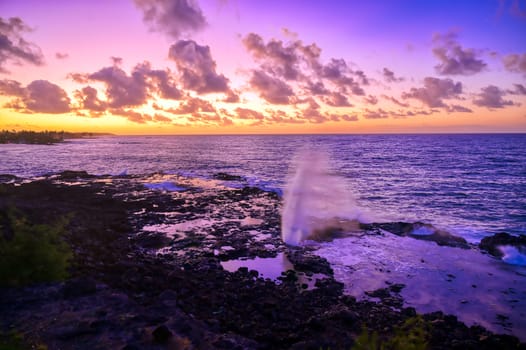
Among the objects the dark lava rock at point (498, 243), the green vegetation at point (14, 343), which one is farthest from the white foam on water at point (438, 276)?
the green vegetation at point (14, 343)

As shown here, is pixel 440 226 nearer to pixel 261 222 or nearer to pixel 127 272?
pixel 261 222

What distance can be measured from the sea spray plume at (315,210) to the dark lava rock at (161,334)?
12.1m

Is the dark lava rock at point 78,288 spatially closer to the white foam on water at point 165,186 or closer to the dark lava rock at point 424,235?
the dark lava rock at point 424,235

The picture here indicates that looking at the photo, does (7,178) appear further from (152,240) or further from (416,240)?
(416,240)

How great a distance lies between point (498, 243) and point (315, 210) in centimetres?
1377

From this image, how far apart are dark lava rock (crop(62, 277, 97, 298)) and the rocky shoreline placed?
0.10 ft

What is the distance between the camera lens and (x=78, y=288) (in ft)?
36.2

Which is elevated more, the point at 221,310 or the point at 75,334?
the point at 75,334

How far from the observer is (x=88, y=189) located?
36.2 metres

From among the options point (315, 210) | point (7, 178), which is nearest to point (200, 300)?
point (315, 210)

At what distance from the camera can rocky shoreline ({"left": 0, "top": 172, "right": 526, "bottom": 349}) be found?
9.00 m

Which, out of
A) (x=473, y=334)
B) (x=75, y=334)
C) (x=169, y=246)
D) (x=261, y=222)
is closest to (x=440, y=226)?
(x=261, y=222)

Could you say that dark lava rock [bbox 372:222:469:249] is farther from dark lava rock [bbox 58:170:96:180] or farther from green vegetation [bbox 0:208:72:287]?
dark lava rock [bbox 58:170:96:180]

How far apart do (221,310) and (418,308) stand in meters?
7.69
